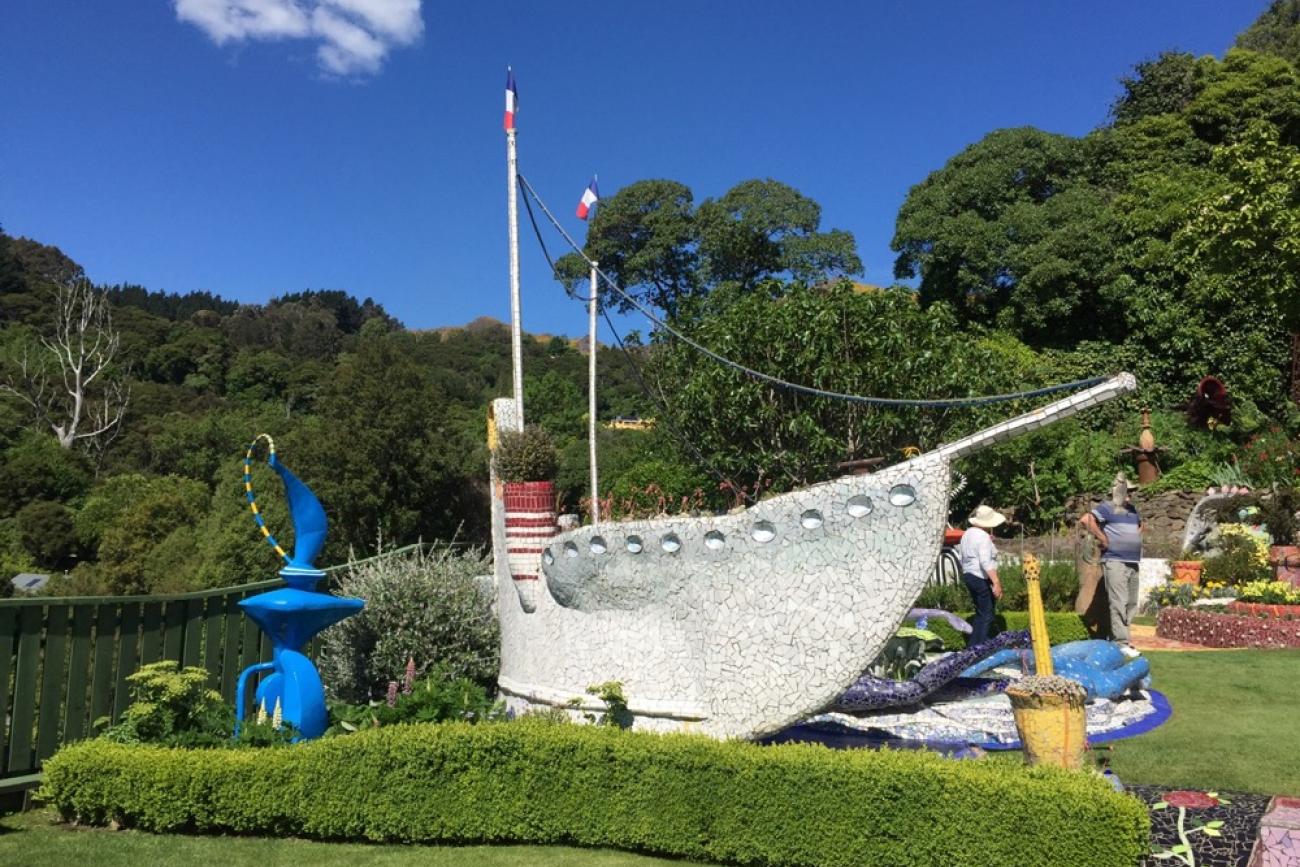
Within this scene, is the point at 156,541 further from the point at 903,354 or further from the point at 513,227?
the point at 513,227

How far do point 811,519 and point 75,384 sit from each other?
57067mm

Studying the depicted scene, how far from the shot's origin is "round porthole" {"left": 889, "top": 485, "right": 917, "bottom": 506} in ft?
21.3

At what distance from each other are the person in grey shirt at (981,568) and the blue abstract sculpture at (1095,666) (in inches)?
45.8

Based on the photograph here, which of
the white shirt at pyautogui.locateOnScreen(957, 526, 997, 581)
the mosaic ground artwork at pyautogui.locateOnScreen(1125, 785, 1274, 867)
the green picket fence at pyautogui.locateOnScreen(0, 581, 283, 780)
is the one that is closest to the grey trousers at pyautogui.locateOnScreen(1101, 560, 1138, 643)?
the white shirt at pyautogui.locateOnScreen(957, 526, 997, 581)

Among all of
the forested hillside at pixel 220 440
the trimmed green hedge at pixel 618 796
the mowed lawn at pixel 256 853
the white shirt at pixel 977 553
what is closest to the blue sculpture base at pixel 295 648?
the trimmed green hedge at pixel 618 796

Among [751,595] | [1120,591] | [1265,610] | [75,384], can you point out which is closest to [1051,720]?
[751,595]

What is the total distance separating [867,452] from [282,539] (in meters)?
18.6

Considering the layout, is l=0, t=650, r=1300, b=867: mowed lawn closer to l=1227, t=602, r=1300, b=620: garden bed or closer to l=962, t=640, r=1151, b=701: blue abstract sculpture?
l=962, t=640, r=1151, b=701: blue abstract sculpture

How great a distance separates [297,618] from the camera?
8406mm

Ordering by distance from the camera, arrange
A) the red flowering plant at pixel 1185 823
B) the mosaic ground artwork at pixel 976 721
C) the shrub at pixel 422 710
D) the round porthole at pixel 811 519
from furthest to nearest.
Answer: the mosaic ground artwork at pixel 976 721 < the shrub at pixel 422 710 < the round porthole at pixel 811 519 < the red flowering plant at pixel 1185 823

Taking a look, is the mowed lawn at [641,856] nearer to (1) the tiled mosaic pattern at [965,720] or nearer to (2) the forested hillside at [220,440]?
(1) the tiled mosaic pattern at [965,720]

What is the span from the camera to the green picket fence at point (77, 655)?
784 centimetres

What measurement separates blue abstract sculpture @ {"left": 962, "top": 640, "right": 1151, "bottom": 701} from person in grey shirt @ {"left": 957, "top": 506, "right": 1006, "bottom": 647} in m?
1.16

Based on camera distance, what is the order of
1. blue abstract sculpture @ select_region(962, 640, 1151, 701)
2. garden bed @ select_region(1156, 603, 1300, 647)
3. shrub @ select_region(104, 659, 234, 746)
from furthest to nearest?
1. garden bed @ select_region(1156, 603, 1300, 647)
2. blue abstract sculpture @ select_region(962, 640, 1151, 701)
3. shrub @ select_region(104, 659, 234, 746)
